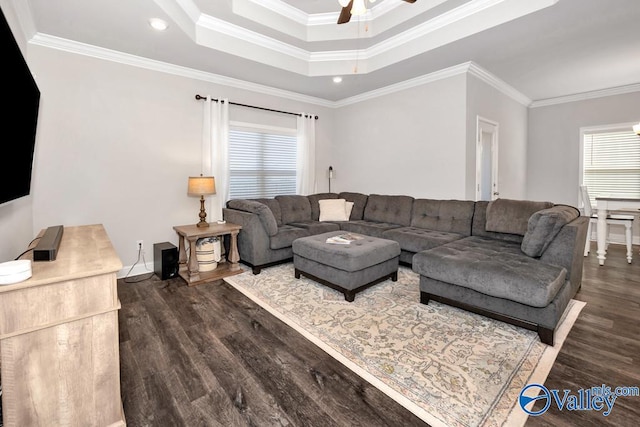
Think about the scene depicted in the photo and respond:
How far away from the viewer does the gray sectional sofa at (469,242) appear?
223 cm

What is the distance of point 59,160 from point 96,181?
38 cm

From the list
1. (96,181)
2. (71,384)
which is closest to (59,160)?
(96,181)

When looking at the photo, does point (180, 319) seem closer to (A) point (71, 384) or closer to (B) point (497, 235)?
(A) point (71, 384)

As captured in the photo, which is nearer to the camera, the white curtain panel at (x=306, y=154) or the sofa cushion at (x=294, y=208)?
the sofa cushion at (x=294, y=208)

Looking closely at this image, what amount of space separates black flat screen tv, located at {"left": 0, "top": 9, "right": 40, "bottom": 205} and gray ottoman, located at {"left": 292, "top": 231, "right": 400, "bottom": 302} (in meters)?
2.35

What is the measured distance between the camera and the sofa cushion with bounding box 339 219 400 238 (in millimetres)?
4121

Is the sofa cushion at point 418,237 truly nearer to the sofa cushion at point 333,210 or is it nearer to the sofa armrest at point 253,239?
the sofa cushion at point 333,210

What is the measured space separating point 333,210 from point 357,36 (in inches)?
97.2

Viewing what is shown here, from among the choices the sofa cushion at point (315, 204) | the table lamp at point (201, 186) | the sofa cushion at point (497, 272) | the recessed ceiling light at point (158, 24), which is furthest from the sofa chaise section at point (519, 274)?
the recessed ceiling light at point (158, 24)

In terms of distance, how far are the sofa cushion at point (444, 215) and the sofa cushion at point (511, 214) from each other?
0.30m

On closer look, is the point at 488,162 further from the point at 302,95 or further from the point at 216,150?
the point at 216,150

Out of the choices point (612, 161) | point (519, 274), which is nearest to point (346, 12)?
point (519, 274)

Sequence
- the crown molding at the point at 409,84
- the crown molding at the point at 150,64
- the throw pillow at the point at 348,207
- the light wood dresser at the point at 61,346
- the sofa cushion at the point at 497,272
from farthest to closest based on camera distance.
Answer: the throw pillow at the point at 348,207 → the crown molding at the point at 409,84 → the crown molding at the point at 150,64 → the sofa cushion at the point at 497,272 → the light wood dresser at the point at 61,346

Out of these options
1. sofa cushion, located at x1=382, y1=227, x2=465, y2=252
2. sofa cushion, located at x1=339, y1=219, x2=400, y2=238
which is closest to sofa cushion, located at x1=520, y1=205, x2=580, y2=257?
sofa cushion, located at x1=382, y1=227, x2=465, y2=252
